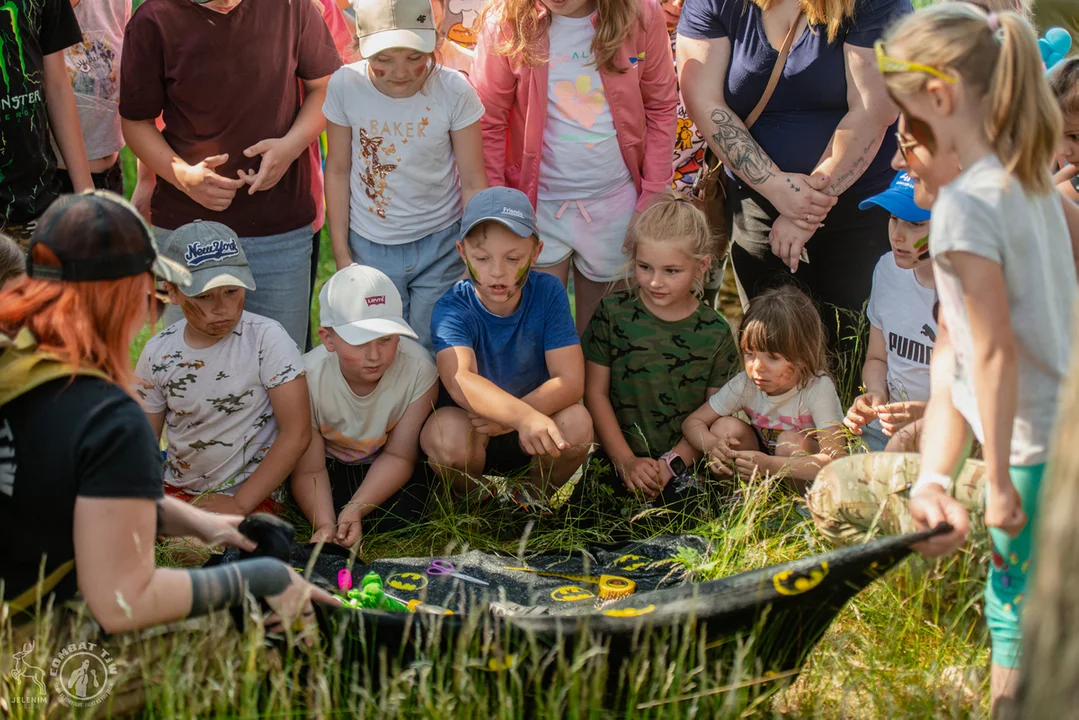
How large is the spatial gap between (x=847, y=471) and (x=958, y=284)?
900 mm

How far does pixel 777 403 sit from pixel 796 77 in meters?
1.30

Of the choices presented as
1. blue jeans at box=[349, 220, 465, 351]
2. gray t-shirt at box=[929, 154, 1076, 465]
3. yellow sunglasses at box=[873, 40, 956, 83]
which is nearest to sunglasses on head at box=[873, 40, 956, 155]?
yellow sunglasses at box=[873, 40, 956, 83]

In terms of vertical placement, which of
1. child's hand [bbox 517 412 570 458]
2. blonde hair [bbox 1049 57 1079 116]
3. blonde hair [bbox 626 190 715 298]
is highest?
blonde hair [bbox 1049 57 1079 116]

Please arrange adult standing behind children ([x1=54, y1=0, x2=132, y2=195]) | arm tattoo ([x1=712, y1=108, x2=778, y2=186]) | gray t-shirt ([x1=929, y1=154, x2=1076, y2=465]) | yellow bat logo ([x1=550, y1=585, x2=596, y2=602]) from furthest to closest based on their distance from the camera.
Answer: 1. adult standing behind children ([x1=54, y1=0, x2=132, y2=195])
2. arm tattoo ([x1=712, y1=108, x2=778, y2=186])
3. yellow bat logo ([x1=550, y1=585, x2=596, y2=602])
4. gray t-shirt ([x1=929, y1=154, x2=1076, y2=465])

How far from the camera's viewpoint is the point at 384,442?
14.2 ft

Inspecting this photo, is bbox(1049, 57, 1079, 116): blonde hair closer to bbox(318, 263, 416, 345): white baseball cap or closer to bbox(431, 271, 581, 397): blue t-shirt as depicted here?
bbox(431, 271, 581, 397): blue t-shirt

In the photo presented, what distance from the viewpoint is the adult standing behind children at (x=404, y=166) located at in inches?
173

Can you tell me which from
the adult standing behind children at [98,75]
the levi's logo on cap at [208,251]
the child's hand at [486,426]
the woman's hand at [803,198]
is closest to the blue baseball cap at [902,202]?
the woman's hand at [803,198]

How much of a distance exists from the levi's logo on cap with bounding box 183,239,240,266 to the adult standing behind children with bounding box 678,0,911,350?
6.47ft

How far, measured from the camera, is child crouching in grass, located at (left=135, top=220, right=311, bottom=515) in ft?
13.2

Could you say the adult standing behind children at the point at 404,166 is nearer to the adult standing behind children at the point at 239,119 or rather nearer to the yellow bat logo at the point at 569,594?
the adult standing behind children at the point at 239,119

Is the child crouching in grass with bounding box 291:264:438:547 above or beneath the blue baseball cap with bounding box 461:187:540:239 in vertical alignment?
beneath

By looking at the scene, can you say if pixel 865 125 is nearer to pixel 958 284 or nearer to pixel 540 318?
pixel 540 318

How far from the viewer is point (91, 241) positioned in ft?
7.77
